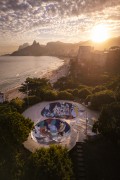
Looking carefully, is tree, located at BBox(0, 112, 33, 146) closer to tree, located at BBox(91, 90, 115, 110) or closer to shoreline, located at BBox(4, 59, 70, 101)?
tree, located at BBox(91, 90, 115, 110)

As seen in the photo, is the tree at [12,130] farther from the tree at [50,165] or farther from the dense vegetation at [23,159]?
the tree at [50,165]

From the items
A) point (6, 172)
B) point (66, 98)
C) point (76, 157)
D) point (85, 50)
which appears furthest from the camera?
point (85, 50)

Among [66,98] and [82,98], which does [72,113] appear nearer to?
[66,98]

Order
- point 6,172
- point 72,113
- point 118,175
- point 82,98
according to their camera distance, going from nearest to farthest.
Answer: point 6,172 < point 118,175 < point 72,113 < point 82,98

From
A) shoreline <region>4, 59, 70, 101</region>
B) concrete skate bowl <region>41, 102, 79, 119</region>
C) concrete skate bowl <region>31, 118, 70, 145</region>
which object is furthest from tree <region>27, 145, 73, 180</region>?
shoreline <region>4, 59, 70, 101</region>

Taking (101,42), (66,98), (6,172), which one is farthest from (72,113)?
(101,42)

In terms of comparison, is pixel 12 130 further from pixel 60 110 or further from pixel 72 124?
pixel 60 110

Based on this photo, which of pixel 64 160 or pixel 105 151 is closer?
pixel 64 160
